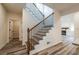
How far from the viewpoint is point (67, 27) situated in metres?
2.06

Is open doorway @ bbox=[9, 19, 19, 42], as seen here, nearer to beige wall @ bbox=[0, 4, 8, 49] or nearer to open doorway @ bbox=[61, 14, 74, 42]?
beige wall @ bbox=[0, 4, 8, 49]

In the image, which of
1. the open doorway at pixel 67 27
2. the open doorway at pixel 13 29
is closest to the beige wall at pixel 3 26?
the open doorway at pixel 13 29

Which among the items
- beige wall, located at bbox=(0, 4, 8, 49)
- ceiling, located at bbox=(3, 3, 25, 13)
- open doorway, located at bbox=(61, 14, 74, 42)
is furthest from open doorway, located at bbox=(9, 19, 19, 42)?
open doorway, located at bbox=(61, 14, 74, 42)

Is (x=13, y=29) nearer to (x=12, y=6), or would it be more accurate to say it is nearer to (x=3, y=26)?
(x=3, y=26)

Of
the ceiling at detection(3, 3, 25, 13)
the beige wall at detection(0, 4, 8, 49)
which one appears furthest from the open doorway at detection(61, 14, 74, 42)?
the beige wall at detection(0, 4, 8, 49)

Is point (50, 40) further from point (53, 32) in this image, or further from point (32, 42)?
point (32, 42)

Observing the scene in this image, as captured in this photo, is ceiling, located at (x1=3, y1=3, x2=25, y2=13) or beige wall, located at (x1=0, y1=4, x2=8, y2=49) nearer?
ceiling, located at (x1=3, y1=3, x2=25, y2=13)

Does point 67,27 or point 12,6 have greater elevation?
point 12,6

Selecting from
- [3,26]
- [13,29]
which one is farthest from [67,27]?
[3,26]

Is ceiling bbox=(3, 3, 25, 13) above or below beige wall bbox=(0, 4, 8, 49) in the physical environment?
above

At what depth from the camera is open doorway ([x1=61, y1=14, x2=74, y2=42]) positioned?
2.03 meters

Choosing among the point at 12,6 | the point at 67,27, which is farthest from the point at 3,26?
the point at 67,27

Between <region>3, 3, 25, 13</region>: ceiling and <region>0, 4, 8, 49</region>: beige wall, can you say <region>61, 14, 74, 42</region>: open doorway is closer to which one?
<region>3, 3, 25, 13</region>: ceiling

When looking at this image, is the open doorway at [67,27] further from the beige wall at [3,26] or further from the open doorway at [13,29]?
the beige wall at [3,26]
